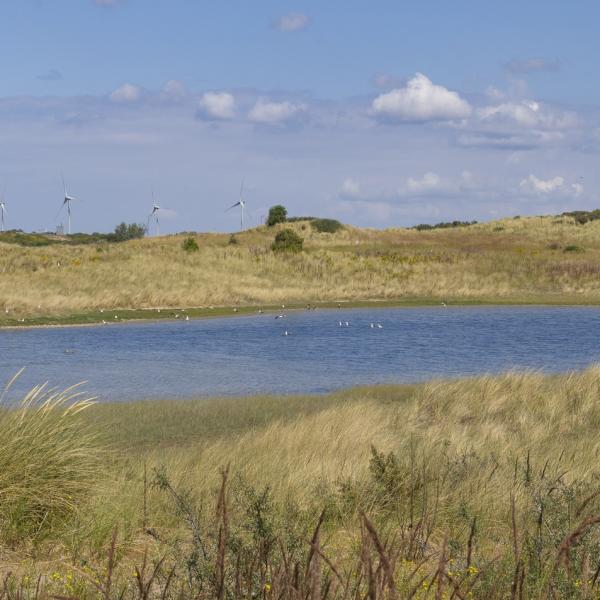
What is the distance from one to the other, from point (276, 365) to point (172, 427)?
30.4 ft

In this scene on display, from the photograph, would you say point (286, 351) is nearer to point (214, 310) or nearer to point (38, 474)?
point (214, 310)

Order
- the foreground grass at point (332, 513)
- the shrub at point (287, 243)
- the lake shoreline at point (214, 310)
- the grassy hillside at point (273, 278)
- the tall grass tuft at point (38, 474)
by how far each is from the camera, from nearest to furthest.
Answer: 1. the foreground grass at point (332, 513)
2. the tall grass tuft at point (38, 474)
3. the lake shoreline at point (214, 310)
4. the grassy hillside at point (273, 278)
5. the shrub at point (287, 243)

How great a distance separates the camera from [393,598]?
252cm

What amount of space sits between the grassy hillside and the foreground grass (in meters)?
24.3

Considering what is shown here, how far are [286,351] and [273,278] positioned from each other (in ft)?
68.3

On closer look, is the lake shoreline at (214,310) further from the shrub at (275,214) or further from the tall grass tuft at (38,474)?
the shrub at (275,214)

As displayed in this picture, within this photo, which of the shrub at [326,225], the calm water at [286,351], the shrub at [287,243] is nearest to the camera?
the calm water at [286,351]

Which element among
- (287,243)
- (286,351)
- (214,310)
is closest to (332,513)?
(286,351)

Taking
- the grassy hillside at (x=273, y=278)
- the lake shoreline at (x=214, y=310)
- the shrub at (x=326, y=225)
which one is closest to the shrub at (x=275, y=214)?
the shrub at (x=326, y=225)

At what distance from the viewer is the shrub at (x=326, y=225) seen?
266 feet

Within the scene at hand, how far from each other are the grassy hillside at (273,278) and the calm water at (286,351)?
4531 millimetres

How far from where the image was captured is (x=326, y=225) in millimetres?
82062

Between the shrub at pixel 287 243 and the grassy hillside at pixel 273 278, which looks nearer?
the grassy hillside at pixel 273 278

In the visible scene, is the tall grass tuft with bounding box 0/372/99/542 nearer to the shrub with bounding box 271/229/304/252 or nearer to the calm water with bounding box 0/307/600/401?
the calm water with bounding box 0/307/600/401
